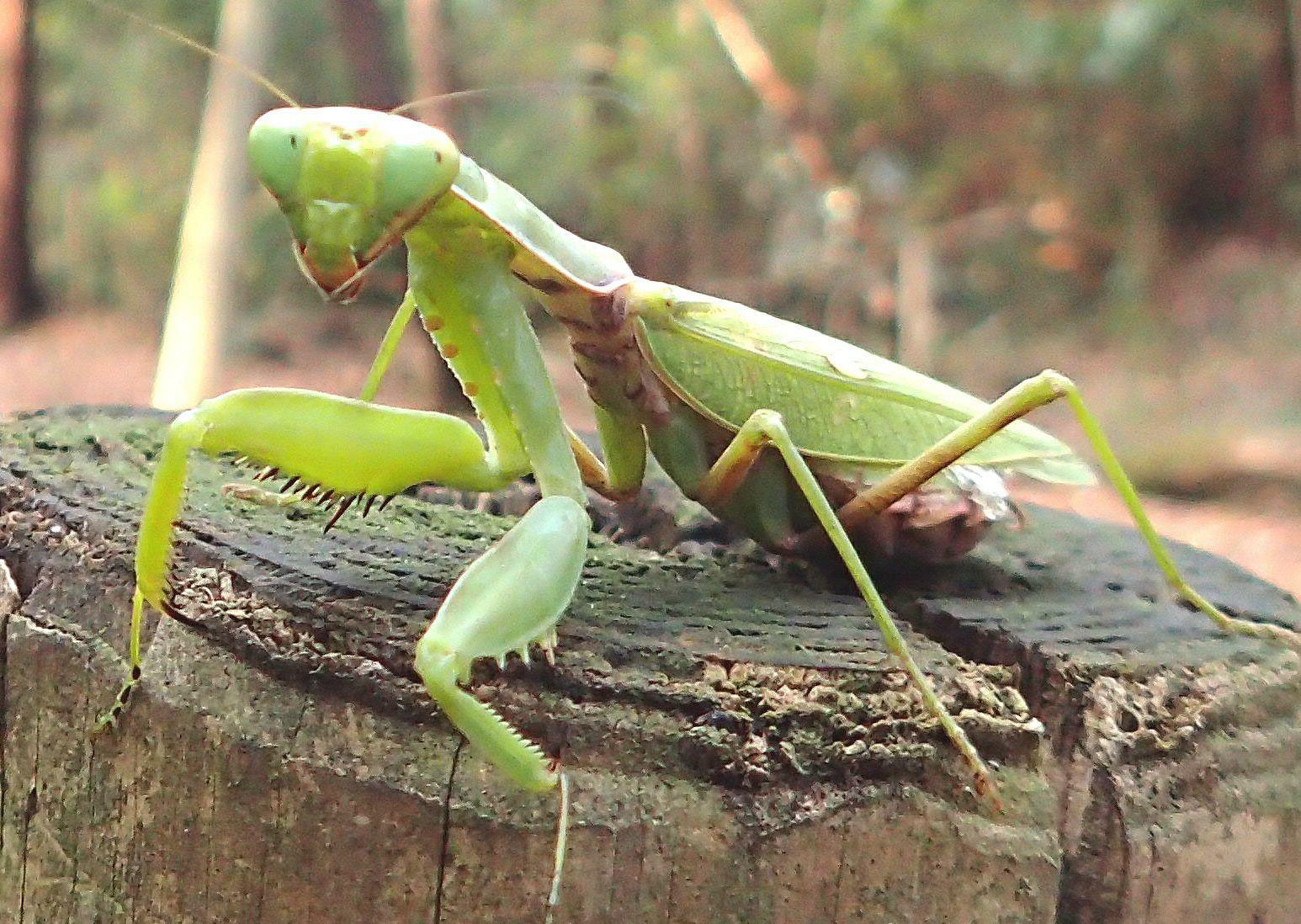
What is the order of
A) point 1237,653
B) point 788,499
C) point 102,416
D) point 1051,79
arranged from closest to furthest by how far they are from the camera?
1. point 1237,653
2. point 788,499
3. point 102,416
4. point 1051,79

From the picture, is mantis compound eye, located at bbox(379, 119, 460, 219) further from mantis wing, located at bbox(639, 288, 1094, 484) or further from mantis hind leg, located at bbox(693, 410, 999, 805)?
mantis hind leg, located at bbox(693, 410, 999, 805)

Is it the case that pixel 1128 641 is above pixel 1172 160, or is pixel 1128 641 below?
below

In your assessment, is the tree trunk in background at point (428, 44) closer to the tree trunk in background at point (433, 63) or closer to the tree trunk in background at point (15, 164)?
the tree trunk in background at point (433, 63)

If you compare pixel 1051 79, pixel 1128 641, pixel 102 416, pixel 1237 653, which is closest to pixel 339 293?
pixel 102 416

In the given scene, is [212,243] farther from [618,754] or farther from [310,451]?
Answer: [618,754]

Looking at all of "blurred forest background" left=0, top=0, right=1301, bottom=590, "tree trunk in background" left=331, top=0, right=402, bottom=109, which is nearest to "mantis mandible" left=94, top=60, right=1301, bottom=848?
"tree trunk in background" left=331, top=0, right=402, bottom=109

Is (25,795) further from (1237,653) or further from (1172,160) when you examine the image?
(1172,160)

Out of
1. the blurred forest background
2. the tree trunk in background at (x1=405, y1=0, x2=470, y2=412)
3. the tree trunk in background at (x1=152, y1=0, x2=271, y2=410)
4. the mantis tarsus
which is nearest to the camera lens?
the mantis tarsus
